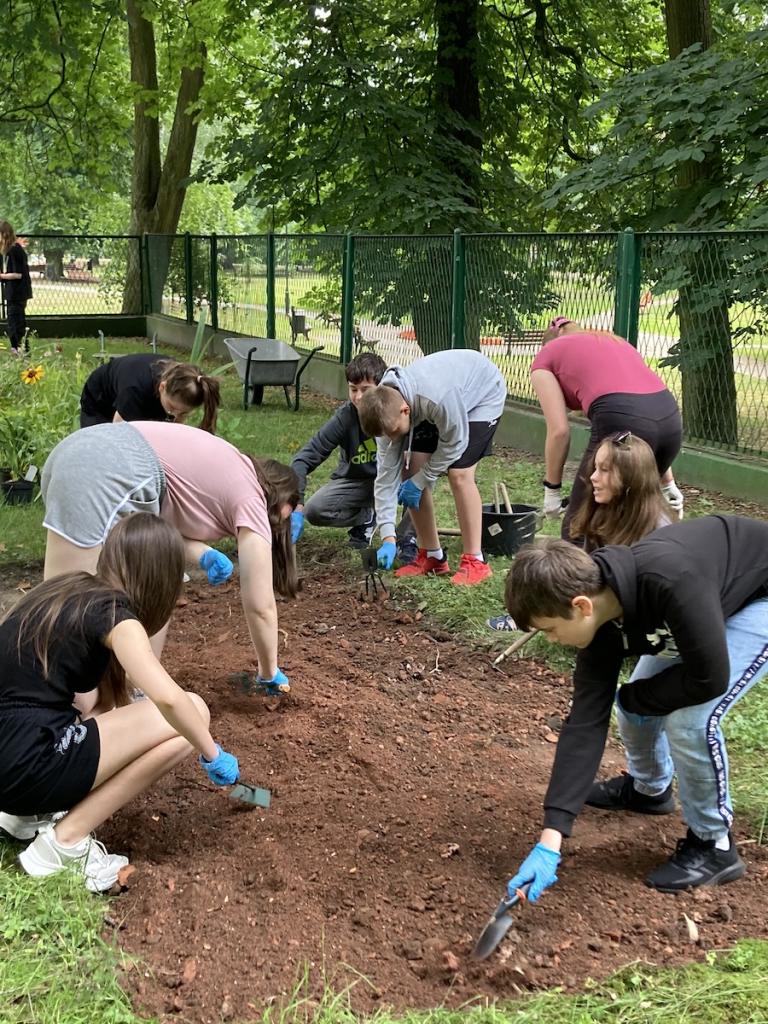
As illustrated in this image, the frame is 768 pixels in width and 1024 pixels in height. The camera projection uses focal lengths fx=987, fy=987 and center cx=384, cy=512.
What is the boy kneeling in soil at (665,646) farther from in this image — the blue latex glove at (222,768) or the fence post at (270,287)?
the fence post at (270,287)

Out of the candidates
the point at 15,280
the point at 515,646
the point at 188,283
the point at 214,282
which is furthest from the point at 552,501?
the point at 188,283

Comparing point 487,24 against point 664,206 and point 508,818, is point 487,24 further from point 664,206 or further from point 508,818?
point 508,818

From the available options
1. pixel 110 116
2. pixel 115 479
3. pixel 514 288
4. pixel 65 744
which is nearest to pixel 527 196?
pixel 514 288

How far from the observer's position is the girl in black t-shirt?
94.8 inches

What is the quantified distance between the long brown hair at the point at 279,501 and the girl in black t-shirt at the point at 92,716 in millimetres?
761

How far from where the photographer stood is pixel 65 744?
8.19 feet

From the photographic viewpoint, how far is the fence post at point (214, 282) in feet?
46.6

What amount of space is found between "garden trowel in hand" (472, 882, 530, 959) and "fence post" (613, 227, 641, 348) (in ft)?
18.1

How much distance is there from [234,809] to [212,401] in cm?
171

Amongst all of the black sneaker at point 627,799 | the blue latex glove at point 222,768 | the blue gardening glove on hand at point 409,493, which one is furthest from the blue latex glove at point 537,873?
the blue gardening glove on hand at point 409,493

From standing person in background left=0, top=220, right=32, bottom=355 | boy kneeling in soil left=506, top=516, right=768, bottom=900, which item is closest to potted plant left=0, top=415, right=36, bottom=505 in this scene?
boy kneeling in soil left=506, top=516, right=768, bottom=900

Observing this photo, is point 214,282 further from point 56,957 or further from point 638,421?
point 56,957

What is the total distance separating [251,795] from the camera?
2.82m

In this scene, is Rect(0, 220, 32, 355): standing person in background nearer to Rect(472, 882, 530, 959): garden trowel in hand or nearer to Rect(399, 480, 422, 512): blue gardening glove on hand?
Rect(399, 480, 422, 512): blue gardening glove on hand
